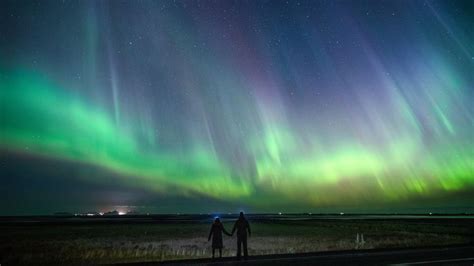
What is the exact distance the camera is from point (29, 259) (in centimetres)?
2458

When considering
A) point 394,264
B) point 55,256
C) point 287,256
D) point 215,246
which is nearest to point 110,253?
point 55,256

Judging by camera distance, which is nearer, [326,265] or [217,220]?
[326,265]

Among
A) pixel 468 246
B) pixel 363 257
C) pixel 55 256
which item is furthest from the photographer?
pixel 55 256

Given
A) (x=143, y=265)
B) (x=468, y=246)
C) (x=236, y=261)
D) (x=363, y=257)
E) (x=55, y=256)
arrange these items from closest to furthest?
(x=143, y=265)
(x=236, y=261)
(x=363, y=257)
(x=468, y=246)
(x=55, y=256)

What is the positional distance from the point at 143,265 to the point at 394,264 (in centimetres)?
1014

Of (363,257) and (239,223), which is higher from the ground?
(239,223)

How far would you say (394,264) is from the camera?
53.7 ft

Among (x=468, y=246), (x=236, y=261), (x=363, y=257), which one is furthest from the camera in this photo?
(x=468, y=246)

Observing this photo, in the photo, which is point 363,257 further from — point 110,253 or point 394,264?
point 110,253

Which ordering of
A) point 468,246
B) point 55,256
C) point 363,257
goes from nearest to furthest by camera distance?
point 363,257 < point 468,246 < point 55,256

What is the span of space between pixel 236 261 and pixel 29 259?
14642 millimetres

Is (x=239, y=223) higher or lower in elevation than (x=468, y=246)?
higher

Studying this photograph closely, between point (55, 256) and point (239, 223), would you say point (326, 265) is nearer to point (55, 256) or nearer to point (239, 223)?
point (239, 223)

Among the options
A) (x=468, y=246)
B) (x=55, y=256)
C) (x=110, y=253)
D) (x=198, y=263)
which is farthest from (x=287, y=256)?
(x=55, y=256)
